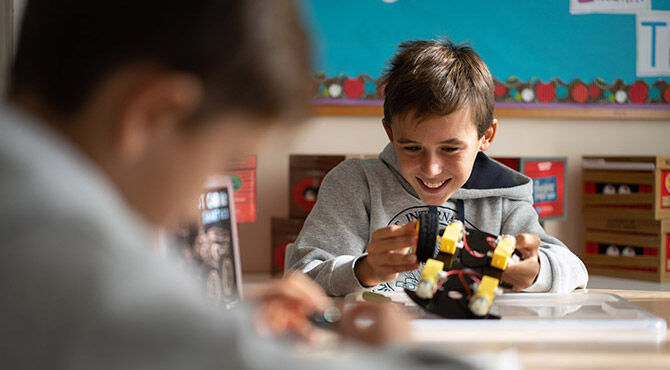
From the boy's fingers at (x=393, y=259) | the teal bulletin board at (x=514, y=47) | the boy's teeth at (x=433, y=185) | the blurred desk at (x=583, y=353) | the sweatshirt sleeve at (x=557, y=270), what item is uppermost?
the teal bulletin board at (x=514, y=47)

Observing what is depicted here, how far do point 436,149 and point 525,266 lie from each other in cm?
28

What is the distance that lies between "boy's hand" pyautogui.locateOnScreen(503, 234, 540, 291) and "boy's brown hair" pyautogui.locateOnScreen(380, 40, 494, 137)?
11.5 inches

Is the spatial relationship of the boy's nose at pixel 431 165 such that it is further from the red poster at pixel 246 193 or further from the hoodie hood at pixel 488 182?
the red poster at pixel 246 193

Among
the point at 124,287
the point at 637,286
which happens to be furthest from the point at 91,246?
the point at 637,286

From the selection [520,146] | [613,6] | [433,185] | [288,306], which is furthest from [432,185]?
[613,6]

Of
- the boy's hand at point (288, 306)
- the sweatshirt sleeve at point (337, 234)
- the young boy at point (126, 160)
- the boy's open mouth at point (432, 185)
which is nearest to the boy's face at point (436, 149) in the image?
the boy's open mouth at point (432, 185)

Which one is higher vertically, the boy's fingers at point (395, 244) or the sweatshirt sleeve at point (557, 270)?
the boy's fingers at point (395, 244)

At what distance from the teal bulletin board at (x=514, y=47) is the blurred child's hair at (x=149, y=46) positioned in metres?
2.26

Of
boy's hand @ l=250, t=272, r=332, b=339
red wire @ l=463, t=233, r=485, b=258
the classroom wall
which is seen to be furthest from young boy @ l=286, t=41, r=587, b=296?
the classroom wall

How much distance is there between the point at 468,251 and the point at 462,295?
0.06 meters

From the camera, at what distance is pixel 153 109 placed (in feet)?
1.10

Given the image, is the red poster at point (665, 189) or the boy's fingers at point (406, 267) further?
the red poster at point (665, 189)

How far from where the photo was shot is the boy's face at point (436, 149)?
111cm

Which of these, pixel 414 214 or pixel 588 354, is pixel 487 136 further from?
pixel 588 354
